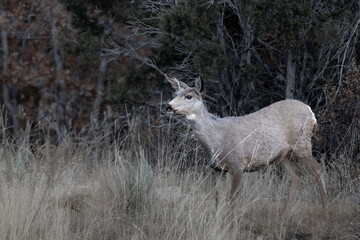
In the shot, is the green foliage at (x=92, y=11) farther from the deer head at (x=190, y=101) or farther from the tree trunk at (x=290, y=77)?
the deer head at (x=190, y=101)

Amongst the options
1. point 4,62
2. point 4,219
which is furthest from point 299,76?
point 4,62

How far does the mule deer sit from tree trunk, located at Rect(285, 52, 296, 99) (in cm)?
220

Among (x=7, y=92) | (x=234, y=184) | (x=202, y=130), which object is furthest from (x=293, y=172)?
(x=7, y=92)

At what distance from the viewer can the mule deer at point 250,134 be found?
23.6ft

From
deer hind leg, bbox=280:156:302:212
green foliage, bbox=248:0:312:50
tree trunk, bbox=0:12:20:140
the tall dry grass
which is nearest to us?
the tall dry grass

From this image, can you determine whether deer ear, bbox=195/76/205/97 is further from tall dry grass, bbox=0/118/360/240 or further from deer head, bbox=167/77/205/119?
tall dry grass, bbox=0/118/360/240

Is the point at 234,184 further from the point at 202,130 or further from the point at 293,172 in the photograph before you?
the point at 293,172

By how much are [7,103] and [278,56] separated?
11.3m

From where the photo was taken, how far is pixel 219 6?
9484mm

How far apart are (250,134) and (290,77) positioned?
2.89 meters

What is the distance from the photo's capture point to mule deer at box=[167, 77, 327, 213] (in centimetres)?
720

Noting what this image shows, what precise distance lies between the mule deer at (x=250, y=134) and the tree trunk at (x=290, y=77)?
2.20 meters

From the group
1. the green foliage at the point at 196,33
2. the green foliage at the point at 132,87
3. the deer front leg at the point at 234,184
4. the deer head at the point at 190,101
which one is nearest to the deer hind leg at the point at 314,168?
the deer front leg at the point at 234,184

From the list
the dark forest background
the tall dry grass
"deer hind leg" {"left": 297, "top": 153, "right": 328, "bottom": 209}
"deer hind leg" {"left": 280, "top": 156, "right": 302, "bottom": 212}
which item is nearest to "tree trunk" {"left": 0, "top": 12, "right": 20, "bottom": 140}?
the dark forest background
